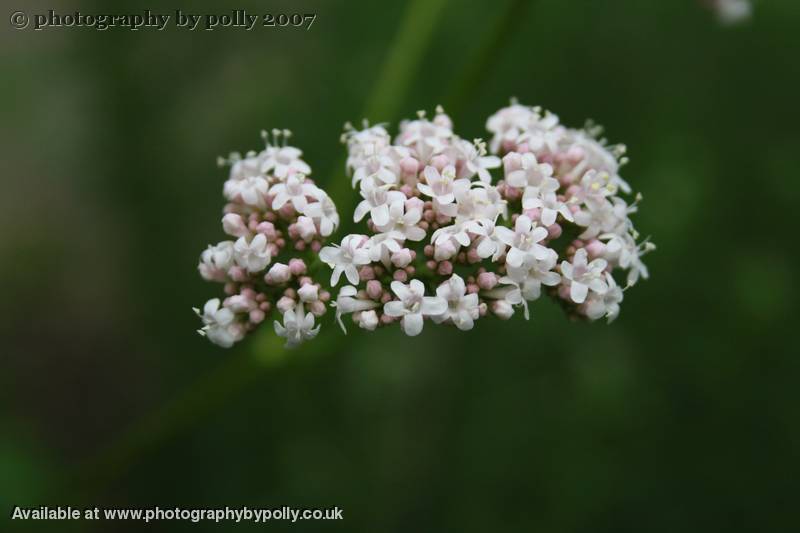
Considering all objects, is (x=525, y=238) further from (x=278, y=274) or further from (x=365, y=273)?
(x=278, y=274)

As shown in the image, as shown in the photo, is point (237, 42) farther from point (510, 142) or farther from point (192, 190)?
point (510, 142)

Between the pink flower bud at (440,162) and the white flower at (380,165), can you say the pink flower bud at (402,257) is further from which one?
the pink flower bud at (440,162)

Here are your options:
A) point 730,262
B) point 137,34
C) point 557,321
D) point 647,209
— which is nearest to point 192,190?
point 137,34

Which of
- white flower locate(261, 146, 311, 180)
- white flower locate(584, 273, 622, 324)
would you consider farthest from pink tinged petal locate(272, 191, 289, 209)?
white flower locate(584, 273, 622, 324)

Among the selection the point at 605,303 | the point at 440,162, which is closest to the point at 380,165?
the point at 440,162

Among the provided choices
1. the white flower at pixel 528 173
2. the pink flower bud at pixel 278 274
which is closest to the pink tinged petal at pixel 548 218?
the white flower at pixel 528 173

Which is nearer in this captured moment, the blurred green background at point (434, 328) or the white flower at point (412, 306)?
the white flower at point (412, 306)

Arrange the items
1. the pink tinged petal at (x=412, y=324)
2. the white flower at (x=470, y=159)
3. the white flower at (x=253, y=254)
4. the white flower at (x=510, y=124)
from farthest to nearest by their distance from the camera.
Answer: the white flower at (x=510, y=124) < the white flower at (x=470, y=159) < the white flower at (x=253, y=254) < the pink tinged petal at (x=412, y=324)
